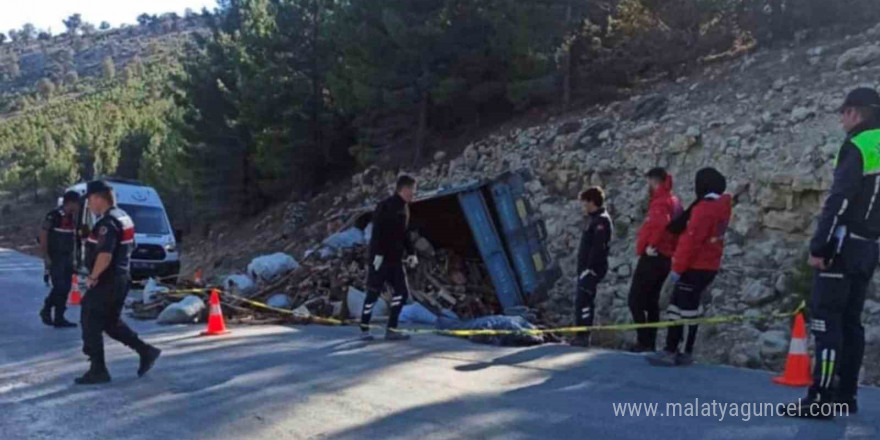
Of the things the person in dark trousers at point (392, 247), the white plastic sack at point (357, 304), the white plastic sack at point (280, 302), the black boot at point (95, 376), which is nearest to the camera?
the black boot at point (95, 376)

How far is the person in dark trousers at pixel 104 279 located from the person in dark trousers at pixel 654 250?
4940 mm

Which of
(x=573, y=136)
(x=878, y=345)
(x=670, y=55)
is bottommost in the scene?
(x=878, y=345)

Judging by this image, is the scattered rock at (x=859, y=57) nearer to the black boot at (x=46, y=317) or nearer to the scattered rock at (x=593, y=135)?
the scattered rock at (x=593, y=135)

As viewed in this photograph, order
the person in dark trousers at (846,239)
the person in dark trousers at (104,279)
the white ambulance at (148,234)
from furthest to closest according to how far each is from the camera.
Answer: the white ambulance at (148,234) < the person in dark trousers at (104,279) < the person in dark trousers at (846,239)

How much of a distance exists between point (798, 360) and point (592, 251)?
2.89m

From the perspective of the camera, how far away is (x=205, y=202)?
36.4 m

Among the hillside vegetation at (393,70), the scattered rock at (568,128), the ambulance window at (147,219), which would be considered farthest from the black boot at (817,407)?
the ambulance window at (147,219)

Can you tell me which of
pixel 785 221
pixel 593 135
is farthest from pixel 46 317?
pixel 593 135

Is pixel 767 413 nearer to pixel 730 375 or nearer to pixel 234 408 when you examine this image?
pixel 730 375

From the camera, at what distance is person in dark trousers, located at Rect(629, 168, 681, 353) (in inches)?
341

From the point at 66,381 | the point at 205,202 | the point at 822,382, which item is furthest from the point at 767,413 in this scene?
the point at 205,202

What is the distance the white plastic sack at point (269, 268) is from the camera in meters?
15.6

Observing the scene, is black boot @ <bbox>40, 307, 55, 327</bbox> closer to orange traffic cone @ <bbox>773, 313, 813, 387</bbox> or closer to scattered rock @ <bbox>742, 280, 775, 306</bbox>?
scattered rock @ <bbox>742, 280, 775, 306</bbox>

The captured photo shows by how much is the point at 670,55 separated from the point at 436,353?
16408 millimetres
